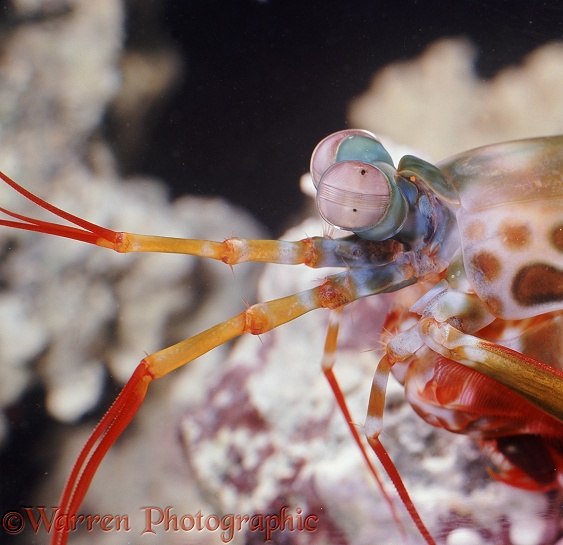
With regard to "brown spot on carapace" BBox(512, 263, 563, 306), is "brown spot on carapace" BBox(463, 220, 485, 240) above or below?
above

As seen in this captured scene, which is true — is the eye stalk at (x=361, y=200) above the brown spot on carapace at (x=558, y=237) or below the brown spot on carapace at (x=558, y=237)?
above

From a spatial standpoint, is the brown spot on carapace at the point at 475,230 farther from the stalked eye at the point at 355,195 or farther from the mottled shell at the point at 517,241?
the stalked eye at the point at 355,195

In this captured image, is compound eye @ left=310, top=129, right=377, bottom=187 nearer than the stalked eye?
No

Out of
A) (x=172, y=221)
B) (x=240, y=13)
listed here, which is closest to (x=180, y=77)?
(x=240, y=13)

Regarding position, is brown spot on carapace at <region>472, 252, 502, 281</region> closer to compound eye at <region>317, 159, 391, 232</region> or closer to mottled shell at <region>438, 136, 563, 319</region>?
mottled shell at <region>438, 136, 563, 319</region>

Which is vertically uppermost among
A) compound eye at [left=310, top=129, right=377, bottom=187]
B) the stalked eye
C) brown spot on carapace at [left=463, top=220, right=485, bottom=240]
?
compound eye at [left=310, top=129, right=377, bottom=187]

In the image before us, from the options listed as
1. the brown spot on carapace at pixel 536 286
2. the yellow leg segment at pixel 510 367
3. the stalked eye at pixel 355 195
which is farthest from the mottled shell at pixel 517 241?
the stalked eye at pixel 355 195

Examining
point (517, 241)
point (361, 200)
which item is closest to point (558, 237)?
point (517, 241)

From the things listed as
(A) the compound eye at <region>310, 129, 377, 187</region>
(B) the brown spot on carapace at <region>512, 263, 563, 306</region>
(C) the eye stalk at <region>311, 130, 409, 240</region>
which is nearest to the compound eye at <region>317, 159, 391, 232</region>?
(C) the eye stalk at <region>311, 130, 409, 240</region>
